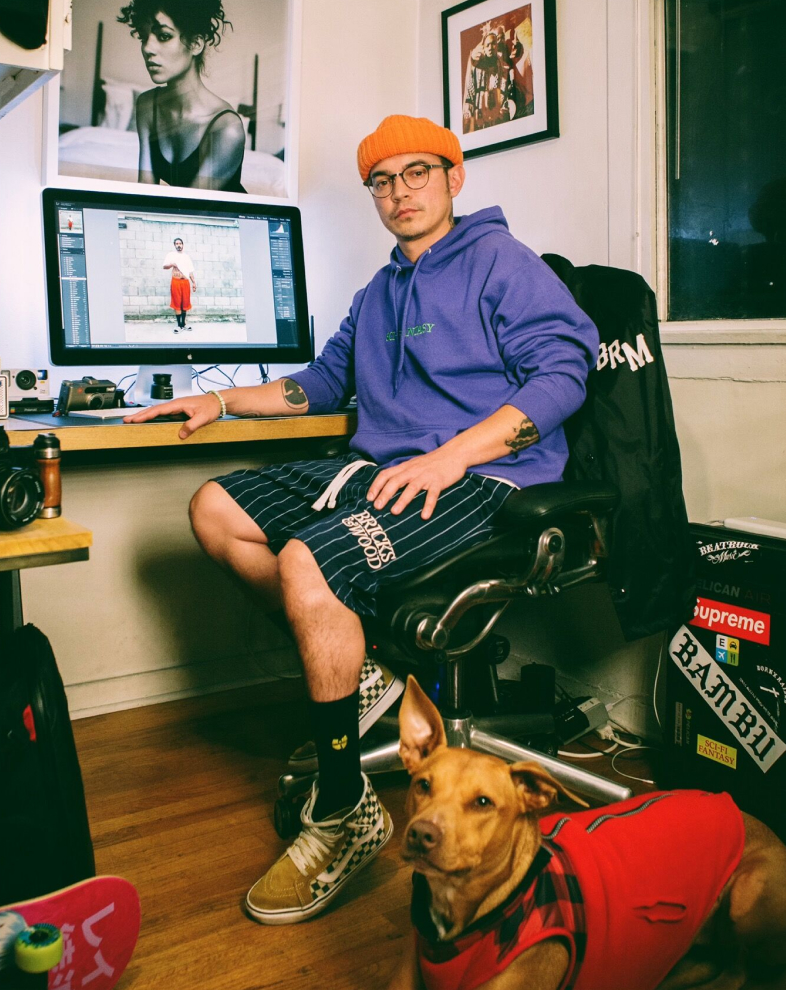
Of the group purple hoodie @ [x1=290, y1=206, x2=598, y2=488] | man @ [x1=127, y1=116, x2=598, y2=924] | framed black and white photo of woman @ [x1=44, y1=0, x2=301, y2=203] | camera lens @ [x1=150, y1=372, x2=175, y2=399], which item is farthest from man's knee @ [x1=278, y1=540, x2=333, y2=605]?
framed black and white photo of woman @ [x1=44, y1=0, x2=301, y2=203]

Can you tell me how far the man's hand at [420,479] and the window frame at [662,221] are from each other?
70cm

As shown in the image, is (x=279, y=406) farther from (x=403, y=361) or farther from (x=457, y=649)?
(x=457, y=649)

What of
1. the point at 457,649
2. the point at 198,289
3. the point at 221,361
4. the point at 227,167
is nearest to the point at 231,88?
the point at 227,167

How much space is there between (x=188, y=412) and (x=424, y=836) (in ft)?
3.59

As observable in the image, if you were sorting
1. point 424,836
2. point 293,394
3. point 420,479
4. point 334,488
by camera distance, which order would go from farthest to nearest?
point 293,394 < point 334,488 < point 420,479 < point 424,836

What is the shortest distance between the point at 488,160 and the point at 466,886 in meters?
2.00

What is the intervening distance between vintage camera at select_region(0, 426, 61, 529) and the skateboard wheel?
19.8 inches

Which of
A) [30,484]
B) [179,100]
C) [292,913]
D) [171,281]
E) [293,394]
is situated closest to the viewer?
[30,484]

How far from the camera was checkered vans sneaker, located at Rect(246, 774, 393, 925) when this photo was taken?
1.49 metres

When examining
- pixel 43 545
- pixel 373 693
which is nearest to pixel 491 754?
pixel 373 693

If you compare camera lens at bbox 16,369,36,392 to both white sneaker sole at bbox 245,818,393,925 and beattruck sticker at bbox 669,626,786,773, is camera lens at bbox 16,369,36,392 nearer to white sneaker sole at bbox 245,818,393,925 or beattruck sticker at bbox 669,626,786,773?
white sneaker sole at bbox 245,818,393,925

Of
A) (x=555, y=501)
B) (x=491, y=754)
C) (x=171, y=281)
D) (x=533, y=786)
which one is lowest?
(x=491, y=754)

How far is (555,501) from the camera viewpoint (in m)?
1.52

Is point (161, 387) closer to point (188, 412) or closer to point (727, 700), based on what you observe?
point (188, 412)
